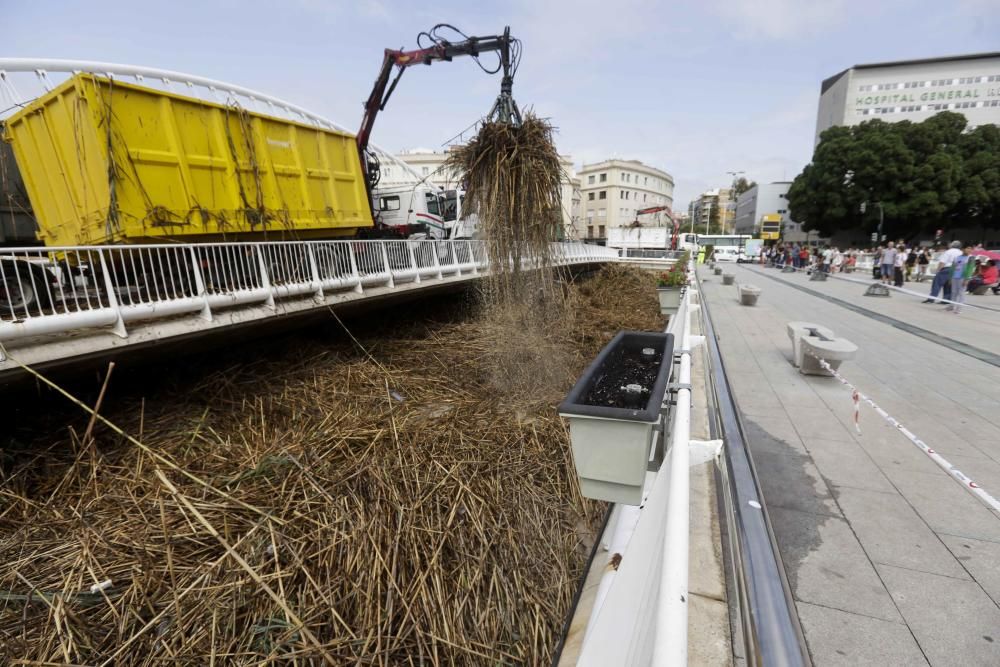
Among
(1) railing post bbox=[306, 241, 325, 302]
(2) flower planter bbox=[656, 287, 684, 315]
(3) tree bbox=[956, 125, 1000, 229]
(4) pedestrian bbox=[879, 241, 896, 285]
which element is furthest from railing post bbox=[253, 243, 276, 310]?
(3) tree bbox=[956, 125, 1000, 229]

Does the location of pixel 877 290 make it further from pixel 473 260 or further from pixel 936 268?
pixel 473 260

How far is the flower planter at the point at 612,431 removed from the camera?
1886 millimetres

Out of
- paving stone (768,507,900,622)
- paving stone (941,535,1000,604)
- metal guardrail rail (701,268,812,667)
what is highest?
metal guardrail rail (701,268,812,667)

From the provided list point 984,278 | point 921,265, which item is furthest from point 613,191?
point 984,278

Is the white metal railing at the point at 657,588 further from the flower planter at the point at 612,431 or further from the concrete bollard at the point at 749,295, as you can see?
the concrete bollard at the point at 749,295

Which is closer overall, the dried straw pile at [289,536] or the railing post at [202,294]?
the dried straw pile at [289,536]

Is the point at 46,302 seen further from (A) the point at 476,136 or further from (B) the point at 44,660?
(A) the point at 476,136

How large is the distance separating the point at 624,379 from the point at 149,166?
6464 millimetres

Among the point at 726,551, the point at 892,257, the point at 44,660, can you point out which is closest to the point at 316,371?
the point at 44,660

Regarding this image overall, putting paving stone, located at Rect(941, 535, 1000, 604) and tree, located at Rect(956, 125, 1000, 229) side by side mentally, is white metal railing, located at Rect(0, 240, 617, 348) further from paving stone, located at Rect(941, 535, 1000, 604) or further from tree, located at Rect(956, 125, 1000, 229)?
tree, located at Rect(956, 125, 1000, 229)

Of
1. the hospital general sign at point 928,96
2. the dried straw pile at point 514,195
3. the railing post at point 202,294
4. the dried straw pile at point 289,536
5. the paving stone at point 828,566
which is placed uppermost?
the hospital general sign at point 928,96

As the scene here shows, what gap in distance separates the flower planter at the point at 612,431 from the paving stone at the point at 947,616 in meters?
1.37

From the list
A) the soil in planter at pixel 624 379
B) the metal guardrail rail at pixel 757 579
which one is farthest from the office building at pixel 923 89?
the metal guardrail rail at pixel 757 579

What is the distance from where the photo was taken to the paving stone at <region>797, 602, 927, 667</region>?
1.71m
